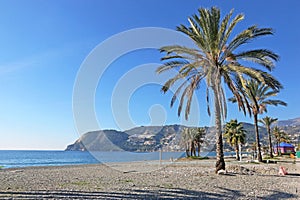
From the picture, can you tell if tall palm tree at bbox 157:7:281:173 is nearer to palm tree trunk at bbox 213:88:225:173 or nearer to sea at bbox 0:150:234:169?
palm tree trunk at bbox 213:88:225:173

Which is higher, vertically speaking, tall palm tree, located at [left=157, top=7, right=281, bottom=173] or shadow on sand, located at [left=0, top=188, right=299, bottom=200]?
tall palm tree, located at [left=157, top=7, right=281, bottom=173]

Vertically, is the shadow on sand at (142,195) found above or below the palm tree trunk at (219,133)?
below

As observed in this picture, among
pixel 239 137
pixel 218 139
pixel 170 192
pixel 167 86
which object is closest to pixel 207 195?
pixel 170 192

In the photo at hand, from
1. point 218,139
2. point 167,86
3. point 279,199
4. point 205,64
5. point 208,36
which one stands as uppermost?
point 208,36

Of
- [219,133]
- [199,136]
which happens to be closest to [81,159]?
[199,136]

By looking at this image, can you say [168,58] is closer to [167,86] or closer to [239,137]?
[167,86]

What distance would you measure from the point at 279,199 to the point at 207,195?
2.00 metres

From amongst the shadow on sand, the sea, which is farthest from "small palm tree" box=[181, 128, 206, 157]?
the shadow on sand

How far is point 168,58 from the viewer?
1609cm

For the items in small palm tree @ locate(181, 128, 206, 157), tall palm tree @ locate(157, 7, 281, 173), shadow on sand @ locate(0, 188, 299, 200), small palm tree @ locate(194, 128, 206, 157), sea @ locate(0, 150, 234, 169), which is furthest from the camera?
sea @ locate(0, 150, 234, 169)

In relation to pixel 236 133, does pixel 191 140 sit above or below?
below

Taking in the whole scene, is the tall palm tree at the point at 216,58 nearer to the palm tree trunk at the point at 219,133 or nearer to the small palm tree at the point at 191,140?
the palm tree trunk at the point at 219,133

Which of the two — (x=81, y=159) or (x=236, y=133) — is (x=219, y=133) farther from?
(x=81, y=159)

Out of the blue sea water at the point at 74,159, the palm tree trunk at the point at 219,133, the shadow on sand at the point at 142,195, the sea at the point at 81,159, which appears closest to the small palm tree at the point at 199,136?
the sea at the point at 81,159
